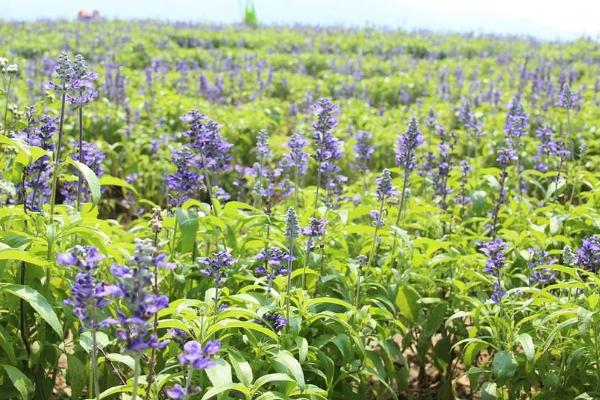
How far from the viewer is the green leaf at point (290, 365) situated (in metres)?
2.79

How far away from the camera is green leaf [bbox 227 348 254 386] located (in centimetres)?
281

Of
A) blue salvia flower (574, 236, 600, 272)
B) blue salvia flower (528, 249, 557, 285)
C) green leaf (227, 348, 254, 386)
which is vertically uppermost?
blue salvia flower (574, 236, 600, 272)

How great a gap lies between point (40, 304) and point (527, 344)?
2268 millimetres

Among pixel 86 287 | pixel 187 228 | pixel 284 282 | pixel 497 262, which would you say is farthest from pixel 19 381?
pixel 497 262

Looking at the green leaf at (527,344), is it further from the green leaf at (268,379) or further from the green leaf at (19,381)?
the green leaf at (19,381)

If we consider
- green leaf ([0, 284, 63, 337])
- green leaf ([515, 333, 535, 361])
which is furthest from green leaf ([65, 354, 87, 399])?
→ green leaf ([515, 333, 535, 361])

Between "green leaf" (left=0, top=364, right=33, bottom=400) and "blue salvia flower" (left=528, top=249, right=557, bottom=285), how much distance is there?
277cm

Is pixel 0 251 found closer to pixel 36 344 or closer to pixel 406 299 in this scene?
pixel 36 344

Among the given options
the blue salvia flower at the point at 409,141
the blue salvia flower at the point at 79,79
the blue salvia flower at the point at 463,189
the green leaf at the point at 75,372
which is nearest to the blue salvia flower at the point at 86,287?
the green leaf at the point at 75,372

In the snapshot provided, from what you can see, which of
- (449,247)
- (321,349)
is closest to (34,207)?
(321,349)

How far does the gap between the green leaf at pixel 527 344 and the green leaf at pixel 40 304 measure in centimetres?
216

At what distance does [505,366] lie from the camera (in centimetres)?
341

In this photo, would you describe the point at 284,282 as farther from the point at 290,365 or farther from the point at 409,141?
the point at 409,141

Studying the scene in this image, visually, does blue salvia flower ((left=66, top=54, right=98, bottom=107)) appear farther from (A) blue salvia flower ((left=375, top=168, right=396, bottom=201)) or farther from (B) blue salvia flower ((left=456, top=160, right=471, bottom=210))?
(B) blue salvia flower ((left=456, top=160, right=471, bottom=210))
